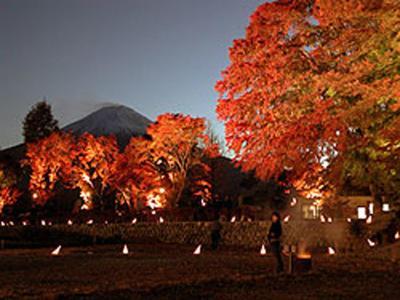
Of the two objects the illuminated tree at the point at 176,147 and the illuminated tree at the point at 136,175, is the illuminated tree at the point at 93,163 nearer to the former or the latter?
the illuminated tree at the point at 136,175

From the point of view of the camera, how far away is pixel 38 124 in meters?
59.2

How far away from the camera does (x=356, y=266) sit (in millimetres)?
13812

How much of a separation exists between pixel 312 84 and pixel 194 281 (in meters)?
6.79

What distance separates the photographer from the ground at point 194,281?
8.80 meters

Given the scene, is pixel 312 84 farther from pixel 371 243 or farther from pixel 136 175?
pixel 136 175

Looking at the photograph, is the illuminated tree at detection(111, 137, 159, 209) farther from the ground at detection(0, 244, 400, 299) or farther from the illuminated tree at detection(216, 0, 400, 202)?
the ground at detection(0, 244, 400, 299)

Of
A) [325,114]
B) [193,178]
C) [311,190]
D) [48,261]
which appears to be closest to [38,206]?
[193,178]

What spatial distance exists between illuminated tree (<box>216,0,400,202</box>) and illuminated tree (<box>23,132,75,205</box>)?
Result: 22.1 meters

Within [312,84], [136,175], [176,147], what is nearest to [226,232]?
[176,147]

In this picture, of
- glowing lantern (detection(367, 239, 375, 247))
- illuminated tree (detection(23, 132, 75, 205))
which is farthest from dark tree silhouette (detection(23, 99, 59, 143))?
glowing lantern (detection(367, 239, 375, 247))

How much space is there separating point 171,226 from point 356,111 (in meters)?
18.1

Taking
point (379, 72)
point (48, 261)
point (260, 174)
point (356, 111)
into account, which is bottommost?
point (48, 261)

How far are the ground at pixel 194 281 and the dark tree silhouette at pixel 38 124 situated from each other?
4570cm

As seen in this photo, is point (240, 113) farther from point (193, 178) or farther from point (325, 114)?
point (193, 178)
